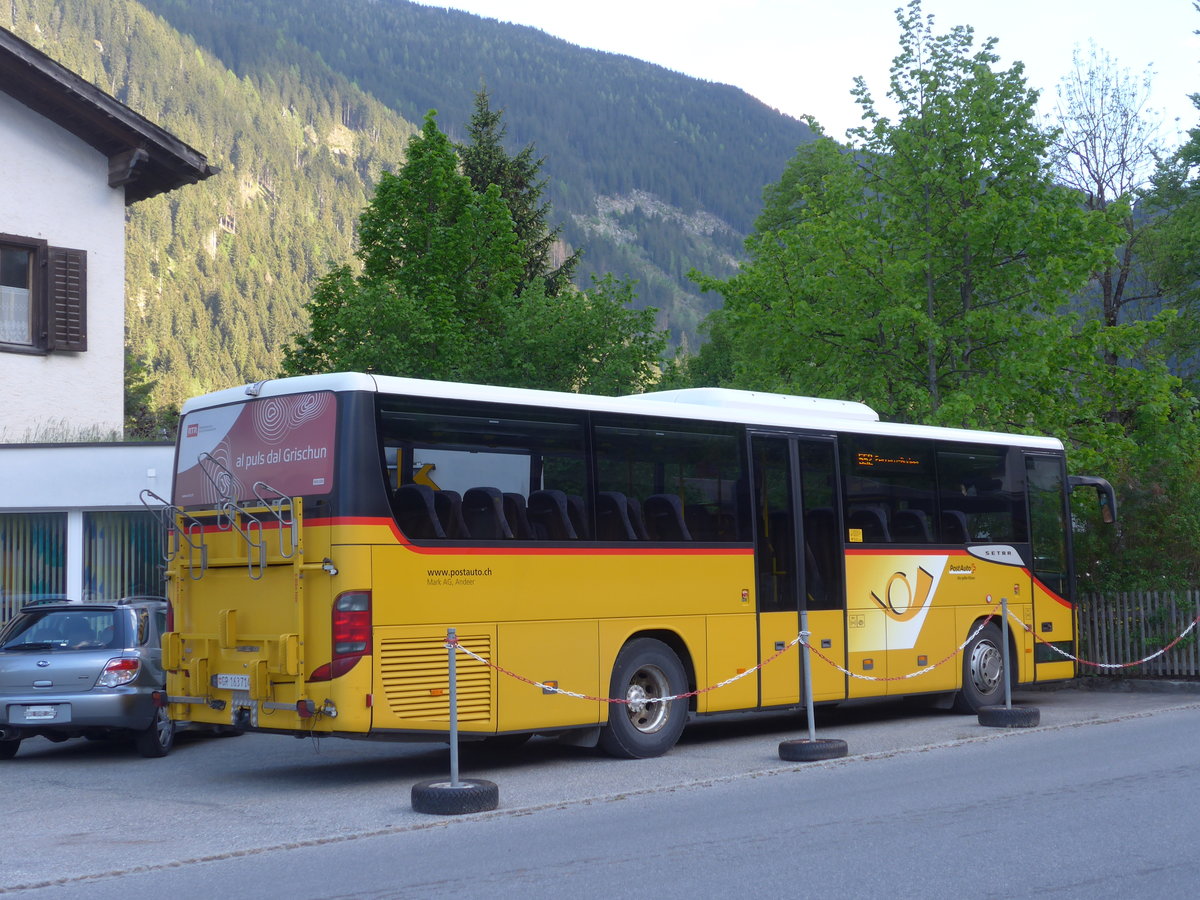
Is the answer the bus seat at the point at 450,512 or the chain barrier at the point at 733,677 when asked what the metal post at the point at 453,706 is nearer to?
the chain barrier at the point at 733,677

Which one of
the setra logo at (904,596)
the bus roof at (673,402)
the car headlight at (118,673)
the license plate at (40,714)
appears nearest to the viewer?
the bus roof at (673,402)

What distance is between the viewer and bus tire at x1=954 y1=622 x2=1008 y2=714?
57.1 ft

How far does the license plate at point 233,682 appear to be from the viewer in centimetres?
1191

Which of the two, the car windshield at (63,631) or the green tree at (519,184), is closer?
the car windshield at (63,631)

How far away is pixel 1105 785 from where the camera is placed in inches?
417

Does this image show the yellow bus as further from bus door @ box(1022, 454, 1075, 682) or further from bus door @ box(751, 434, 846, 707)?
bus door @ box(1022, 454, 1075, 682)

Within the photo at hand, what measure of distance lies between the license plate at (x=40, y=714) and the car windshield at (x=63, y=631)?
2.05ft

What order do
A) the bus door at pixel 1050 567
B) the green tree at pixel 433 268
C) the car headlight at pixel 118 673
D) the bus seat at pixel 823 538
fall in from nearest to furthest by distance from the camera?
the car headlight at pixel 118 673
the bus seat at pixel 823 538
the bus door at pixel 1050 567
the green tree at pixel 433 268

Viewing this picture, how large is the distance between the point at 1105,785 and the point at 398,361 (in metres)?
25.0

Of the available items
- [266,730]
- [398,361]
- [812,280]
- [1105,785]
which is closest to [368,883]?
[266,730]

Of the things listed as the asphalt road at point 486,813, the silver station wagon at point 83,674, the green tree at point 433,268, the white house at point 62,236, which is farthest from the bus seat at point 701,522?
the green tree at point 433,268

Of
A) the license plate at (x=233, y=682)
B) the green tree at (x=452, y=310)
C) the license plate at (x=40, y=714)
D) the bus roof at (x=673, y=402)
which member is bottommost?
the license plate at (x=40, y=714)

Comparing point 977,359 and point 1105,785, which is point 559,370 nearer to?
point 977,359

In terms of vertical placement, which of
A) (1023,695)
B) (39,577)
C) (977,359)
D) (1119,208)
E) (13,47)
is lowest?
(1023,695)
